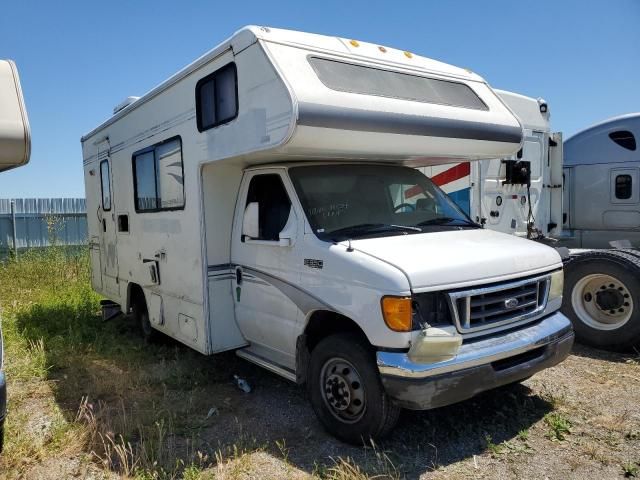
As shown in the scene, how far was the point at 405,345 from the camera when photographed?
3.34 meters

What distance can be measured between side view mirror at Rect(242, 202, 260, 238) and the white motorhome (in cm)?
2

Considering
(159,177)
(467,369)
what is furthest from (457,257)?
(159,177)

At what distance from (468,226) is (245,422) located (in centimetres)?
257

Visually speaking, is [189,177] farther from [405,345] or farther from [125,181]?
[405,345]

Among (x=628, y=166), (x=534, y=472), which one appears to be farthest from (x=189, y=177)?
(x=628, y=166)

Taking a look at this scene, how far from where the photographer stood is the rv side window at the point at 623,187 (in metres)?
7.56

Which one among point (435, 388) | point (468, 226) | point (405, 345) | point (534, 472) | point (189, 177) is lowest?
point (534, 472)

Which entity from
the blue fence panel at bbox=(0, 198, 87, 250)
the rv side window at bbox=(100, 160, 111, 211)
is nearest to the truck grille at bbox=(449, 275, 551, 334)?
the rv side window at bbox=(100, 160, 111, 211)

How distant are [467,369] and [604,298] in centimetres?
327

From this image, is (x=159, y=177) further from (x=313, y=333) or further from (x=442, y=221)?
(x=442, y=221)

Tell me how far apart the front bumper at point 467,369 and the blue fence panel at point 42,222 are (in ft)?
39.5

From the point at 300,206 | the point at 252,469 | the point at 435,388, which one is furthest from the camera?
the point at 300,206

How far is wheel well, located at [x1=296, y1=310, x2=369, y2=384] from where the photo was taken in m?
4.05

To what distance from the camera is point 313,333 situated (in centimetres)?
420
